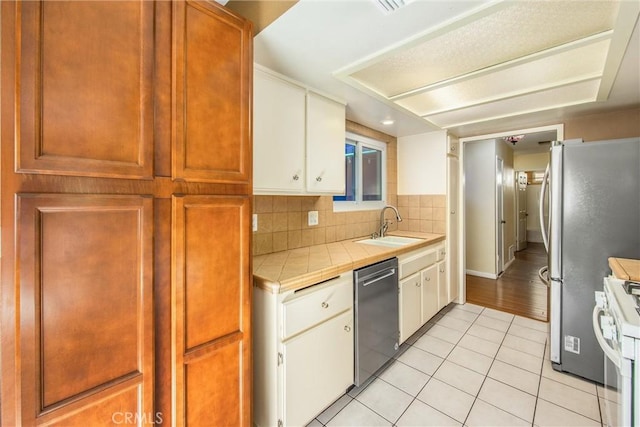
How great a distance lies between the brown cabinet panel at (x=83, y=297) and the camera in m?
0.72

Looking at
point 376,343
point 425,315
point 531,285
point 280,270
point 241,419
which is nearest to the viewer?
point 241,419

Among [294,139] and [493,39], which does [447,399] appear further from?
[493,39]

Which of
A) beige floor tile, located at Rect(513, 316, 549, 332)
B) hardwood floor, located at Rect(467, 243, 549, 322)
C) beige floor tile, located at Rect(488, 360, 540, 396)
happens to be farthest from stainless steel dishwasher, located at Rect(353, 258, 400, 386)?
hardwood floor, located at Rect(467, 243, 549, 322)

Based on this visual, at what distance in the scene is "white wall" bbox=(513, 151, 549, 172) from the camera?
6211mm

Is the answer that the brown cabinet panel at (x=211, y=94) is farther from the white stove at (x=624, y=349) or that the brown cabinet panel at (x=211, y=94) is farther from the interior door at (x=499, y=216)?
the interior door at (x=499, y=216)

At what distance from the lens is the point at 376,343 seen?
193 cm

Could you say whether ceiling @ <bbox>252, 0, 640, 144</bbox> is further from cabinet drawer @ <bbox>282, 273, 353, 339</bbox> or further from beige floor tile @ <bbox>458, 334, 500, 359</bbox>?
beige floor tile @ <bbox>458, 334, 500, 359</bbox>

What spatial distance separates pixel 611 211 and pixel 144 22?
2760mm

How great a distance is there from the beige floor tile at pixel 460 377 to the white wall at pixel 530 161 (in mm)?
5897

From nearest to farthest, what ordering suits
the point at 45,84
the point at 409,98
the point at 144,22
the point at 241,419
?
the point at 45,84 < the point at 144,22 < the point at 241,419 < the point at 409,98

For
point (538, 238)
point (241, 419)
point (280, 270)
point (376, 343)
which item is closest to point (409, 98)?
point (280, 270)

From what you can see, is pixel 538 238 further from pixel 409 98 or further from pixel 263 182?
pixel 263 182

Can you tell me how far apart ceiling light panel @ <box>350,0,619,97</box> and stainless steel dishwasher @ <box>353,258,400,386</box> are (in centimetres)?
132

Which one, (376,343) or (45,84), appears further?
(376,343)
